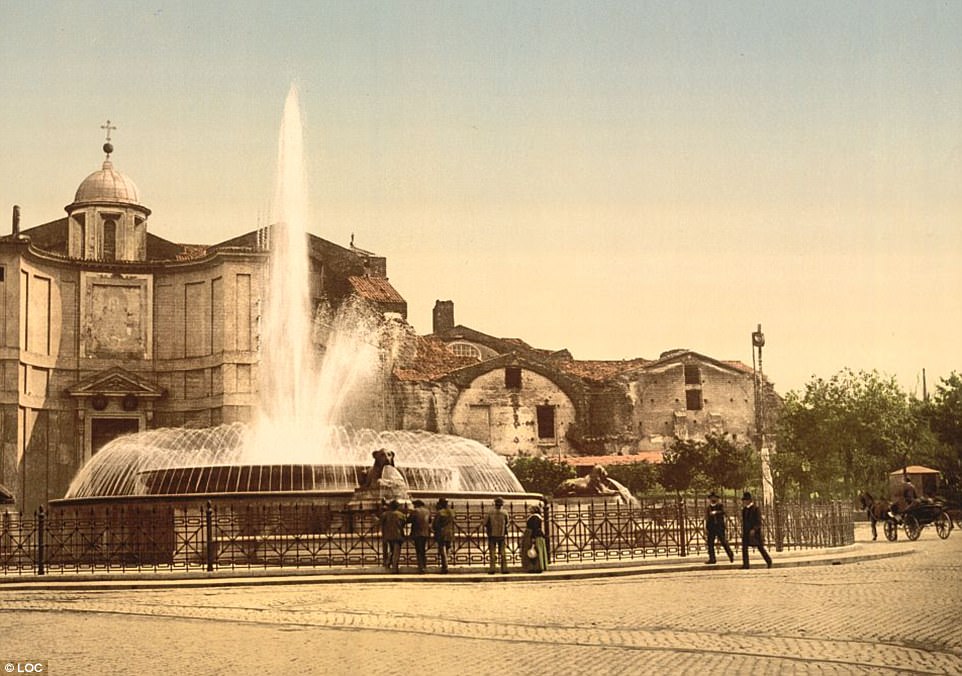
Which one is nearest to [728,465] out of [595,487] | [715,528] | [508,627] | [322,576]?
[595,487]

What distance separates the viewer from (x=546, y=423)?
63000 mm

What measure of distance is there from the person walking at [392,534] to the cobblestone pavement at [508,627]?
4.36 feet

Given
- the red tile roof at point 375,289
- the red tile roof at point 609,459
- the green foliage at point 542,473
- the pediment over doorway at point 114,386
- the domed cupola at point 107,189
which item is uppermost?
the domed cupola at point 107,189

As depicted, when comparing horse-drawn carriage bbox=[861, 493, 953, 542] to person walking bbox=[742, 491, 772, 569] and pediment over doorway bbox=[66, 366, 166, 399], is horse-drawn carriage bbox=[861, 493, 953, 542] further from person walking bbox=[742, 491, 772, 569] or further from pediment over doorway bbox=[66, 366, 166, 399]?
pediment over doorway bbox=[66, 366, 166, 399]

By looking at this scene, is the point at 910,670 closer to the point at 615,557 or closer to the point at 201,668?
the point at 201,668

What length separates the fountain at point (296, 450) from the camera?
73.4 ft

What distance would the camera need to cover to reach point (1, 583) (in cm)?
1844

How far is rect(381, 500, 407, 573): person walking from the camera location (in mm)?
18922

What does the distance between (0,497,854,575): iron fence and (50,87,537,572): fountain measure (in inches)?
8.0

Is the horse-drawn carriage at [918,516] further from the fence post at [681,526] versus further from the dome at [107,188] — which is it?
the dome at [107,188]

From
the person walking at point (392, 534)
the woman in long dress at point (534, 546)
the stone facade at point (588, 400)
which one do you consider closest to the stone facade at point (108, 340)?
the stone facade at point (588, 400)

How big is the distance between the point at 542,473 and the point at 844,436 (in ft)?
46.5

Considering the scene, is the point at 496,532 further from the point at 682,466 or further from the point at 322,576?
the point at 682,466

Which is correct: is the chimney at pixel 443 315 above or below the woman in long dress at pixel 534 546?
above
